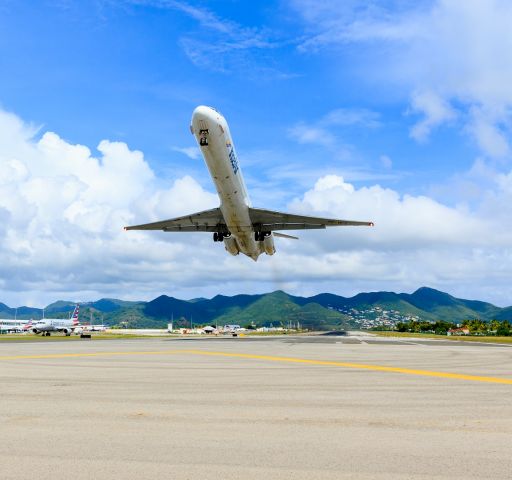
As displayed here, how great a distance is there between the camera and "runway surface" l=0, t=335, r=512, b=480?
7262 mm

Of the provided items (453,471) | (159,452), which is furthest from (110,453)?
(453,471)

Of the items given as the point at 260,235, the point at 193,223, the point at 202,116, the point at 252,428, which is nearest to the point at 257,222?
the point at 260,235

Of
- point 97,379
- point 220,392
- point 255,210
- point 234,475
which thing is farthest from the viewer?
point 255,210

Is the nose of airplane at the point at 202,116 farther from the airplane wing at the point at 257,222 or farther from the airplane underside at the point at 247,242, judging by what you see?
the airplane underside at the point at 247,242

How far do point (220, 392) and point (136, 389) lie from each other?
98.4 inches

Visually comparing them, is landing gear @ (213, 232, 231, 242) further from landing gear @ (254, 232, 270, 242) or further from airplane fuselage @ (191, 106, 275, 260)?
landing gear @ (254, 232, 270, 242)

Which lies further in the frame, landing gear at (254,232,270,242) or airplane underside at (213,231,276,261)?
landing gear at (254,232,270,242)

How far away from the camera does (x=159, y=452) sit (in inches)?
315

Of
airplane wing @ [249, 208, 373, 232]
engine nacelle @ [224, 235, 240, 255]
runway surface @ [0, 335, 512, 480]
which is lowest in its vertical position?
runway surface @ [0, 335, 512, 480]

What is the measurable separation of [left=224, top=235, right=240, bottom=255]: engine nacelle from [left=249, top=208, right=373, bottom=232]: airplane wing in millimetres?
3924

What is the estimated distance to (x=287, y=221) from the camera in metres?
61.7

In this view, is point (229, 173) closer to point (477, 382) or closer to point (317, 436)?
point (477, 382)

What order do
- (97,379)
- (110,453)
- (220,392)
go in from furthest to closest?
1. (97,379)
2. (220,392)
3. (110,453)

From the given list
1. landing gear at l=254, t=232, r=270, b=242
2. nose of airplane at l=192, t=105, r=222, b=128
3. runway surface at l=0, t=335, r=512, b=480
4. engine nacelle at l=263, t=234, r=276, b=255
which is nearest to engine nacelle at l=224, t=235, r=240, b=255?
landing gear at l=254, t=232, r=270, b=242
